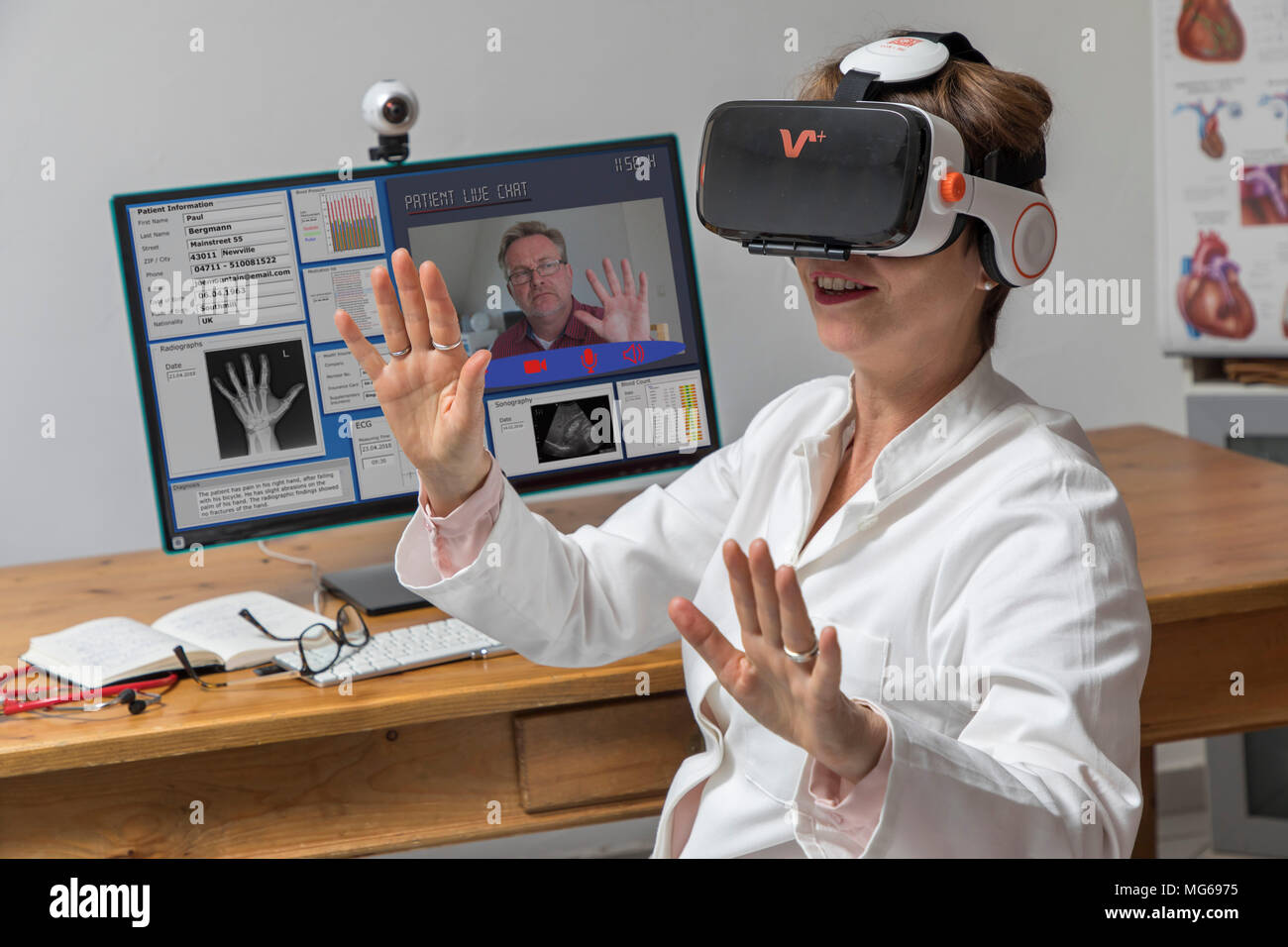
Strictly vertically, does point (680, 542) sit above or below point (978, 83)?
below

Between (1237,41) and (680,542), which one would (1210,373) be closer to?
(1237,41)

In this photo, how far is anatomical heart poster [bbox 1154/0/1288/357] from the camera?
2184 mm

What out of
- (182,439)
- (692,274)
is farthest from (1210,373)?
(182,439)

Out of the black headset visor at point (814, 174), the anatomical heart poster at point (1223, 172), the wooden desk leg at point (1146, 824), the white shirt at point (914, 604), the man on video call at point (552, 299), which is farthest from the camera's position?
the anatomical heart poster at point (1223, 172)

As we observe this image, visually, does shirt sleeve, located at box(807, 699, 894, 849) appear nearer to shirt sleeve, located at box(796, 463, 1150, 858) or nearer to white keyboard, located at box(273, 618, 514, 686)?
shirt sleeve, located at box(796, 463, 1150, 858)

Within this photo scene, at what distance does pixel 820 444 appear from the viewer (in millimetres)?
1369

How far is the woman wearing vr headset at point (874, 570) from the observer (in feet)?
3.11

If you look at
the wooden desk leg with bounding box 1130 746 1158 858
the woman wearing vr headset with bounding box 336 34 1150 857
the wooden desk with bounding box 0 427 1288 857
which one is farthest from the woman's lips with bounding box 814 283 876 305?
the wooden desk leg with bounding box 1130 746 1158 858

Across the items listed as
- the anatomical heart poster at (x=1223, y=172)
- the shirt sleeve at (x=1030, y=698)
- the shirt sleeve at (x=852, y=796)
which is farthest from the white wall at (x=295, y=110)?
the shirt sleeve at (x=852, y=796)

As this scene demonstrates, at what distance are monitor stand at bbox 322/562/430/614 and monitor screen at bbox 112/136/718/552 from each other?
0.09m

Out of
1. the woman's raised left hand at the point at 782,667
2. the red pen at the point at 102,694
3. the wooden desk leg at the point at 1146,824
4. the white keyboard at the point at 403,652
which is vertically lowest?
the wooden desk leg at the point at 1146,824

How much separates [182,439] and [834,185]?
3.12 feet

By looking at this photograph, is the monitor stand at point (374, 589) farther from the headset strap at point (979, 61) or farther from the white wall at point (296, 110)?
the headset strap at point (979, 61)

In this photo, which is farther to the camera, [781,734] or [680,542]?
[680,542]
